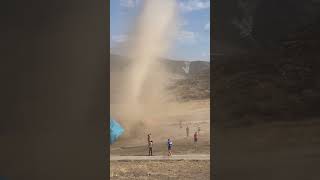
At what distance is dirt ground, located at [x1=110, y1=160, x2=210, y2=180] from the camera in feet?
29.7

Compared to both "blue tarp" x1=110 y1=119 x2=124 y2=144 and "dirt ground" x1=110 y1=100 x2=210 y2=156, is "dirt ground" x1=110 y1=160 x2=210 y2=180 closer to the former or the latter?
"dirt ground" x1=110 y1=100 x2=210 y2=156

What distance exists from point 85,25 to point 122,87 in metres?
11.2

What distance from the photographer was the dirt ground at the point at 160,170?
29.7 ft

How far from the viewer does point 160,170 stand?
9.80 m

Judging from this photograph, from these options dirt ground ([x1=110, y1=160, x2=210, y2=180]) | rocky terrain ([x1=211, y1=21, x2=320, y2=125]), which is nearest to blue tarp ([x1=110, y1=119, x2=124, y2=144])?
dirt ground ([x1=110, y1=160, x2=210, y2=180])

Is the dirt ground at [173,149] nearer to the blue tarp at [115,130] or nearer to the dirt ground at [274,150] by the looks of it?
the blue tarp at [115,130]

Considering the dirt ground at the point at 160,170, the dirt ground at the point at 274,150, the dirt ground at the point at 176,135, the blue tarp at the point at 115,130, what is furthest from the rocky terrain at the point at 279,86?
the blue tarp at the point at 115,130

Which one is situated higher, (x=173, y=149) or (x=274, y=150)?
(x=274, y=150)

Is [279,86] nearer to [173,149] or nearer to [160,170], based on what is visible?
[160,170]

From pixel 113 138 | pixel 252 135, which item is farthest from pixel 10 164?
pixel 113 138

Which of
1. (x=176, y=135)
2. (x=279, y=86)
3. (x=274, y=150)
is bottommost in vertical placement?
(x=176, y=135)

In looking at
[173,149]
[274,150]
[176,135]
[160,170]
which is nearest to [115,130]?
[176,135]

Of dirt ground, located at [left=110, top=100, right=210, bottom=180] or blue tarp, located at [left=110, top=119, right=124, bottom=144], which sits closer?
dirt ground, located at [left=110, top=100, right=210, bottom=180]

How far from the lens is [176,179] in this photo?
873 cm
